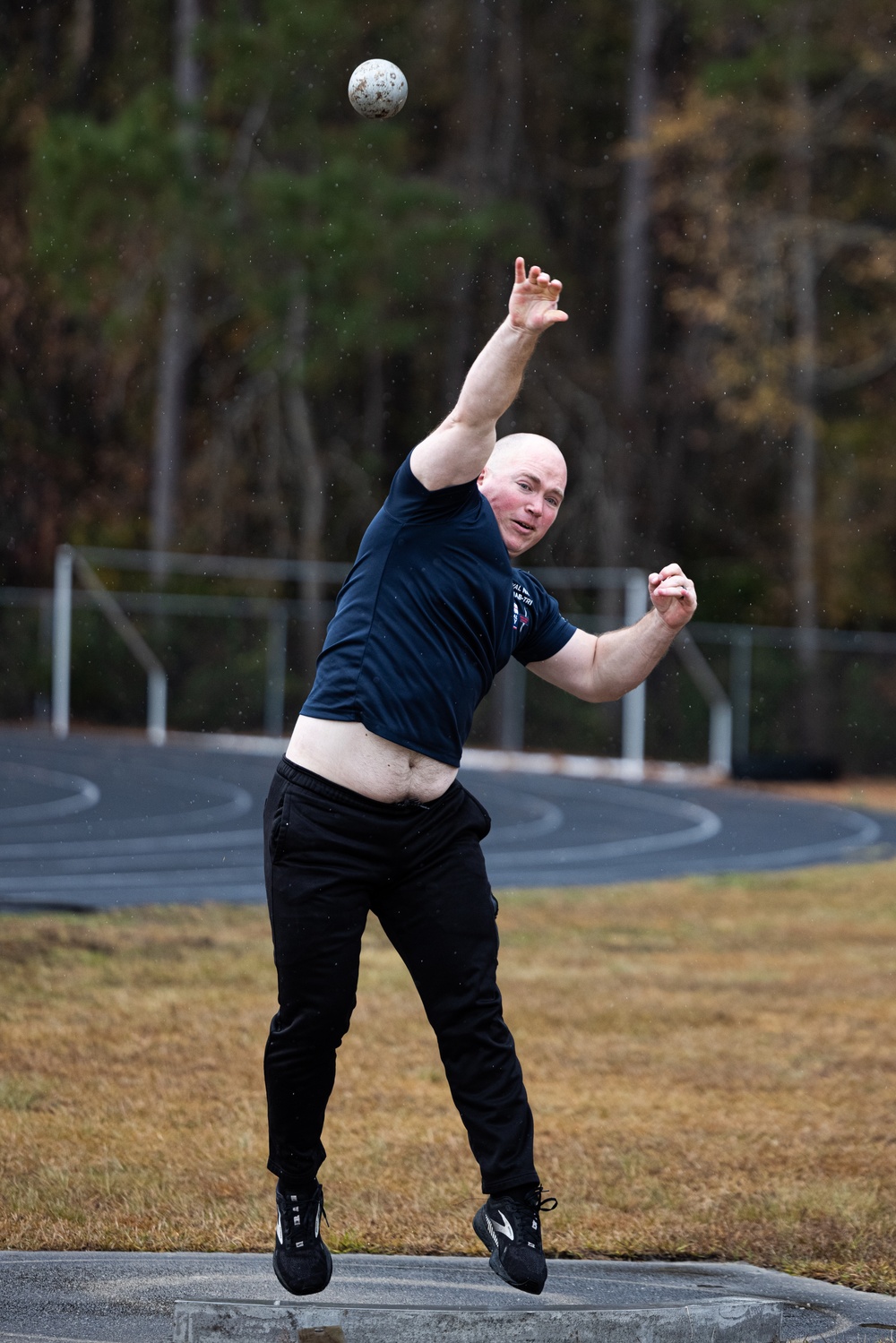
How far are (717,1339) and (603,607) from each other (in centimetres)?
2571

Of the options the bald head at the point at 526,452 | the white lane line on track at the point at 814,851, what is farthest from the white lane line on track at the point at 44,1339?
the white lane line on track at the point at 814,851

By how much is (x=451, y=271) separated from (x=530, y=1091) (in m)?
25.3

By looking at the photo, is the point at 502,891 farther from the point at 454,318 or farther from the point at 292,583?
the point at 454,318

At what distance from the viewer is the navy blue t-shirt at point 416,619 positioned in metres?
4.13

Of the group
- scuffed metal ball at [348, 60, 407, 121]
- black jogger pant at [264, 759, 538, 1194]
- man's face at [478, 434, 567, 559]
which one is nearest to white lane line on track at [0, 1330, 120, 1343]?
black jogger pant at [264, 759, 538, 1194]

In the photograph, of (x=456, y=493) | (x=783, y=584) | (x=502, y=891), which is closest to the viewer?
(x=456, y=493)

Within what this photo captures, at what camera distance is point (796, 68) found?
28094 mm

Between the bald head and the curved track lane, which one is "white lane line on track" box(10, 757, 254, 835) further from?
the bald head

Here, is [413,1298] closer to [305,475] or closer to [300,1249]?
[300,1249]

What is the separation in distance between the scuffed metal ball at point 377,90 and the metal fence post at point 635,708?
66.3ft

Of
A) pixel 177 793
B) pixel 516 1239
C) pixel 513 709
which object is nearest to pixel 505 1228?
pixel 516 1239

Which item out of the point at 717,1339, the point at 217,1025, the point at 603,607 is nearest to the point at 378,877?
the point at 717,1339

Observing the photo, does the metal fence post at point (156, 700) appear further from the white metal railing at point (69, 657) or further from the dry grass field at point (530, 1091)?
the dry grass field at point (530, 1091)

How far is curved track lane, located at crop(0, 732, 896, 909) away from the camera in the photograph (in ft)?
43.9
